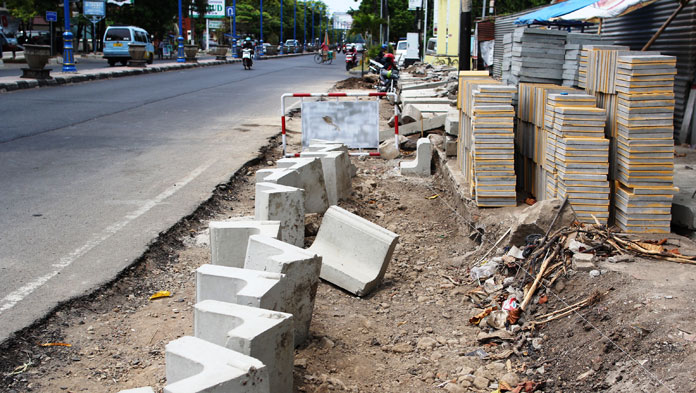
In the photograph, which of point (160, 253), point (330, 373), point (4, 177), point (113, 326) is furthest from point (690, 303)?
point (4, 177)

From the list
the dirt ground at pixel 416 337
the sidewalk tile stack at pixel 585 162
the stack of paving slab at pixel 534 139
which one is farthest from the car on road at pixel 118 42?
the sidewalk tile stack at pixel 585 162

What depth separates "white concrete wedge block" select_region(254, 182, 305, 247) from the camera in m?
5.54

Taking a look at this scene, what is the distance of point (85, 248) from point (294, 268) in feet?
8.26

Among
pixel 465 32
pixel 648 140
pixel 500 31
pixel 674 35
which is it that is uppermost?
pixel 500 31

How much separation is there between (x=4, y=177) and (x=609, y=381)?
7533 mm

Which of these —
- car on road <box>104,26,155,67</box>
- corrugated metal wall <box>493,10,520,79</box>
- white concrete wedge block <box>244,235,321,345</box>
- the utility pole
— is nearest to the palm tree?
car on road <box>104,26,155,67</box>

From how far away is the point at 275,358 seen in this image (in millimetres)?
3307

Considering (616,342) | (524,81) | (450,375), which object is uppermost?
(524,81)

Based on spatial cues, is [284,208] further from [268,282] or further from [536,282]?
[536,282]

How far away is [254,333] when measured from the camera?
315 cm

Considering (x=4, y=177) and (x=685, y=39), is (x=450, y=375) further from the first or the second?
(x=685, y=39)

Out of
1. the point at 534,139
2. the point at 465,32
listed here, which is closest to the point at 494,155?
the point at 534,139

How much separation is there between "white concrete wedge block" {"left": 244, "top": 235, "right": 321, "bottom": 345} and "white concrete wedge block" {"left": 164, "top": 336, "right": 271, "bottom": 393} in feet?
3.26

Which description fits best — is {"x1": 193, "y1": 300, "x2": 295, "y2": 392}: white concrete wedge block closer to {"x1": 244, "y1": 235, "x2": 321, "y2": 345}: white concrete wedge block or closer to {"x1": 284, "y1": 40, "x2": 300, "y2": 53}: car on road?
{"x1": 244, "y1": 235, "x2": 321, "y2": 345}: white concrete wedge block
